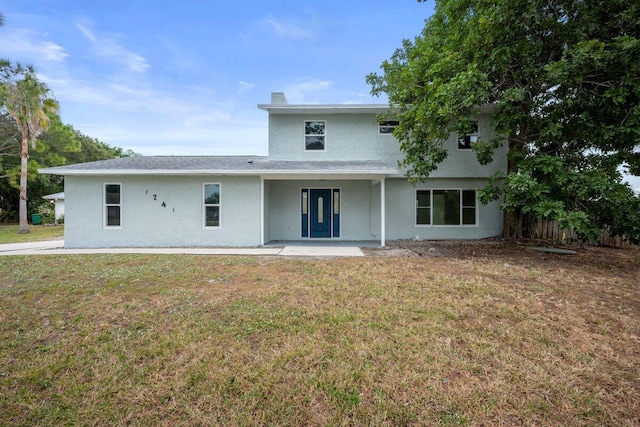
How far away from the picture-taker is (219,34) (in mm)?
13891

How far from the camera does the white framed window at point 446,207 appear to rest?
480 inches

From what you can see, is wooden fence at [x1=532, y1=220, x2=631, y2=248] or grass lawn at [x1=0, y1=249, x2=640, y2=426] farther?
wooden fence at [x1=532, y1=220, x2=631, y2=248]

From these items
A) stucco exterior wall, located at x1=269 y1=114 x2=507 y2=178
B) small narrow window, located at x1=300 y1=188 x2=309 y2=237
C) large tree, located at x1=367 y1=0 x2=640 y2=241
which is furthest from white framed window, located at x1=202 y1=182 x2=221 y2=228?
large tree, located at x1=367 y1=0 x2=640 y2=241

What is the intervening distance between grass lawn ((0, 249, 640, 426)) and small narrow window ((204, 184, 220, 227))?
4.93 m

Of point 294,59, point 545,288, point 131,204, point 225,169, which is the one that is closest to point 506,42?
point 545,288

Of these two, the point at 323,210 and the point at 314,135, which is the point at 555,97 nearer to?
the point at 314,135

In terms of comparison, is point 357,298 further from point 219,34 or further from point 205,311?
point 219,34

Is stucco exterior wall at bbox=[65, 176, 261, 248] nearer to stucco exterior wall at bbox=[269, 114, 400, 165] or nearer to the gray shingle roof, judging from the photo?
the gray shingle roof

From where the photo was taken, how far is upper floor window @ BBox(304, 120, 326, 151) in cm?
1226

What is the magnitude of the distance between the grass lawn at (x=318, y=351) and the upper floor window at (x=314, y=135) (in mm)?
7558

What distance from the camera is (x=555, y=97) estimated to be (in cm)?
870

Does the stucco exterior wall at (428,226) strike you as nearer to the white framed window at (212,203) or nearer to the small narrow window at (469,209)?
the small narrow window at (469,209)

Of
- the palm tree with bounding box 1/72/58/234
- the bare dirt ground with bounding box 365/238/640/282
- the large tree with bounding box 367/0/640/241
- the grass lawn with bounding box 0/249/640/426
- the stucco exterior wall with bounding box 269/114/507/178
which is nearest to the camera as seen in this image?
the grass lawn with bounding box 0/249/640/426

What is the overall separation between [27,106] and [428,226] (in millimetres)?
21713
